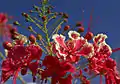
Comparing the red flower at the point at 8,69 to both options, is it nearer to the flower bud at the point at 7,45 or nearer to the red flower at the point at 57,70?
the flower bud at the point at 7,45

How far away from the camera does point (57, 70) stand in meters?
1.89

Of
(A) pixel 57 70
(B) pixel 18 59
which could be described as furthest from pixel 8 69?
(A) pixel 57 70

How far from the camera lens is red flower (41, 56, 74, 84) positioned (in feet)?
6.19

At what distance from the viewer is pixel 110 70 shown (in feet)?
6.73

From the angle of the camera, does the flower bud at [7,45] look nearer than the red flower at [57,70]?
No

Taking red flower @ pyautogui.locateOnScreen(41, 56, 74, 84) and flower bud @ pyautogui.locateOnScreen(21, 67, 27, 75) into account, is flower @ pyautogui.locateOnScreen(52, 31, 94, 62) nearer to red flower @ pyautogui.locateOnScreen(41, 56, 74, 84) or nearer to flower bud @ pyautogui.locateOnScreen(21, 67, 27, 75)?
red flower @ pyautogui.locateOnScreen(41, 56, 74, 84)

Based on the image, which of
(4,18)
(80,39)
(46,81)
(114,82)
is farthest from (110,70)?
(4,18)

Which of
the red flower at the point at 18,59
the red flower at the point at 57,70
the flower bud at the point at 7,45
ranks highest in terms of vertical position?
the flower bud at the point at 7,45

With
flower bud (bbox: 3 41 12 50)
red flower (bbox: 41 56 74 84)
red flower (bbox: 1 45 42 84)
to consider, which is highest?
flower bud (bbox: 3 41 12 50)

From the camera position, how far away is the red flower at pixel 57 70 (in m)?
1.89

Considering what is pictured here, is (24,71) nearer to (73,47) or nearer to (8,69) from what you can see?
(8,69)

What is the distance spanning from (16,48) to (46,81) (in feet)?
0.89

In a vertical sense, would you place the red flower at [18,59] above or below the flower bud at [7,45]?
below

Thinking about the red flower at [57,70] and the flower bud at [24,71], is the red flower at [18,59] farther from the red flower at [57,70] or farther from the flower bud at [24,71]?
the red flower at [57,70]
